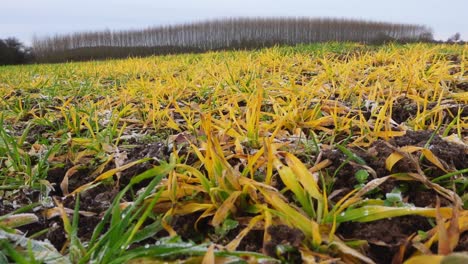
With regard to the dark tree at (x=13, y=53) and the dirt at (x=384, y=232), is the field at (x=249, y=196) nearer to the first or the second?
the dirt at (x=384, y=232)

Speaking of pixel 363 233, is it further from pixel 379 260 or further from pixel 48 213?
pixel 48 213

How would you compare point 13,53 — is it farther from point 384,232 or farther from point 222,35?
point 384,232

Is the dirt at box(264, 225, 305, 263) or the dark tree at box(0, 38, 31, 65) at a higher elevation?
the dirt at box(264, 225, 305, 263)

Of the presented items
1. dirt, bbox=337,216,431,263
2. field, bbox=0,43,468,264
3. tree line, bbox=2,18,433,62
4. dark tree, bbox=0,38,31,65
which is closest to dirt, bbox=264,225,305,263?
field, bbox=0,43,468,264

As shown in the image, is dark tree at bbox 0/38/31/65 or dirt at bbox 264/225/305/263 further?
dark tree at bbox 0/38/31/65

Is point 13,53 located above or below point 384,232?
below

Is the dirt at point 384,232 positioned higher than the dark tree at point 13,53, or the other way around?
the dirt at point 384,232

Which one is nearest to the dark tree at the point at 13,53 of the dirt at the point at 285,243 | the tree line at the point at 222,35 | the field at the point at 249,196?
the tree line at the point at 222,35

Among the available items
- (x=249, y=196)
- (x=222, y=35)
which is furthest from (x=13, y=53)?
(x=249, y=196)

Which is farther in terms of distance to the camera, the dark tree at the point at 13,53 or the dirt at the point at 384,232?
the dark tree at the point at 13,53

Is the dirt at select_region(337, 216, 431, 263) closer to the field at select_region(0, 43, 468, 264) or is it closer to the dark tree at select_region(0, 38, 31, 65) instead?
the field at select_region(0, 43, 468, 264)

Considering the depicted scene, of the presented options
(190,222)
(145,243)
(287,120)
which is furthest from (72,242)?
(287,120)
